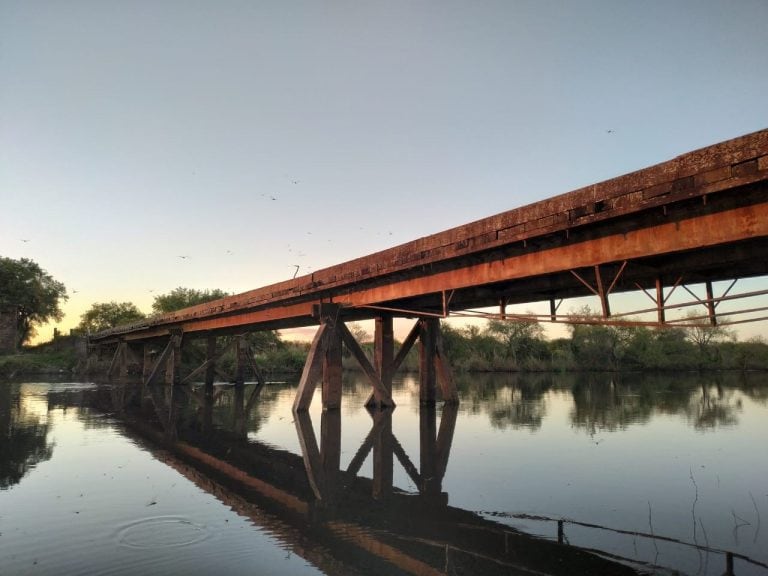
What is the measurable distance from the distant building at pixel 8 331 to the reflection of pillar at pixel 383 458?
69512mm

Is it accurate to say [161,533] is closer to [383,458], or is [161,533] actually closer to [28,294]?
[383,458]

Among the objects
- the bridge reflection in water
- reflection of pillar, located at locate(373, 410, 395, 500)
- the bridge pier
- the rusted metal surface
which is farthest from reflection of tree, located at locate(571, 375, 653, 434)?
the bridge pier

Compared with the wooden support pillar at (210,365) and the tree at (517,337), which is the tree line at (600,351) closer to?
the tree at (517,337)

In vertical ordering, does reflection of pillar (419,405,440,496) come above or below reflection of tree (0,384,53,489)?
below

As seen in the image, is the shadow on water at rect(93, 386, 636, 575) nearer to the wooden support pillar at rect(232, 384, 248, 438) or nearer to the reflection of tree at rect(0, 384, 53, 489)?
the wooden support pillar at rect(232, 384, 248, 438)

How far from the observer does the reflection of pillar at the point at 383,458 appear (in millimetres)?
8195


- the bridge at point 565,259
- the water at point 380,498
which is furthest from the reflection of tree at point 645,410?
the bridge at point 565,259

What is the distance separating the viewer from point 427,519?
21.6 feet

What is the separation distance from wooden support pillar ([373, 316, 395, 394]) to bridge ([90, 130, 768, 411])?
2.2 inches

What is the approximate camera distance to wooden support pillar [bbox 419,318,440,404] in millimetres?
20656

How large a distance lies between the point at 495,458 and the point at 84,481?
775cm

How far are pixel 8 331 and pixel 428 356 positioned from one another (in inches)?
2760

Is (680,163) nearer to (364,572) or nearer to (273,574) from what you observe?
(364,572)

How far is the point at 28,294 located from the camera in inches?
2852
